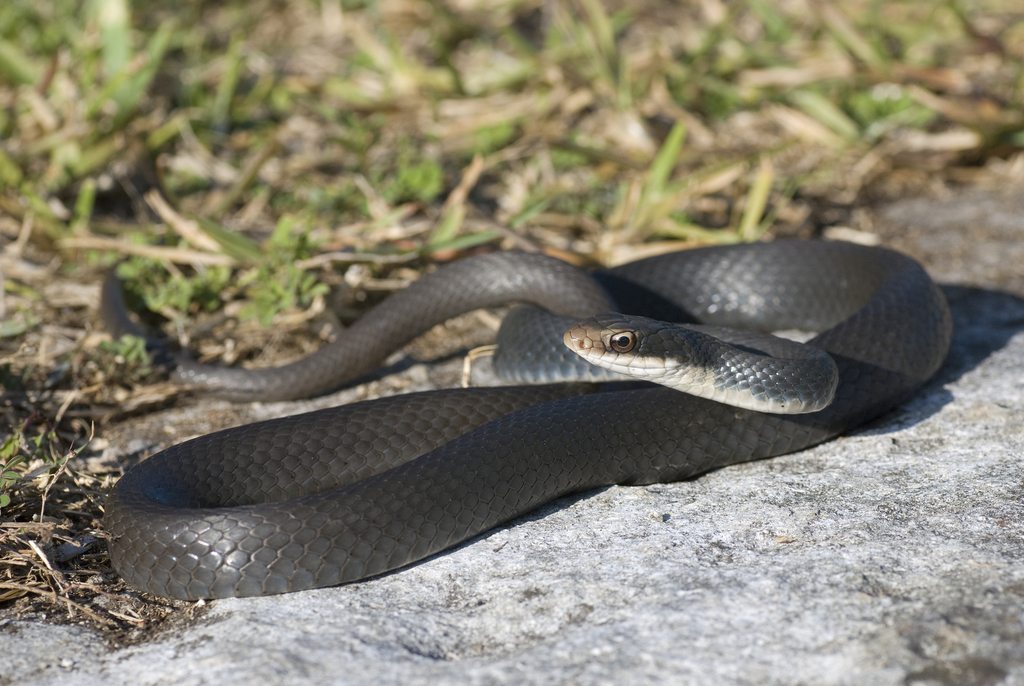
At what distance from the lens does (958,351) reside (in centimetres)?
474

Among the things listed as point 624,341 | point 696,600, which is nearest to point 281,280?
point 624,341

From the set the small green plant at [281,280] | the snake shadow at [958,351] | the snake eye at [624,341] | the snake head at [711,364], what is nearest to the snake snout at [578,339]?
the snake head at [711,364]

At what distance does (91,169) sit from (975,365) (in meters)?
6.09

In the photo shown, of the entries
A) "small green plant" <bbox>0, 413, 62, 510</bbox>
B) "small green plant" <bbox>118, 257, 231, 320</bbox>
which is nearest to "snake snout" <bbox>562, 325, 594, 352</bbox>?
"small green plant" <bbox>0, 413, 62, 510</bbox>

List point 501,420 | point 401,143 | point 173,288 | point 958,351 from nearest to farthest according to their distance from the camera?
point 501,420
point 958,351
point 173,288
point 401,143

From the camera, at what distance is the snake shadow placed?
3.62m

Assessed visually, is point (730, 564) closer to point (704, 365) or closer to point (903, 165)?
point (704, 365)

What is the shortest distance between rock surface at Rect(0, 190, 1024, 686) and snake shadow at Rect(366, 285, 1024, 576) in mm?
42

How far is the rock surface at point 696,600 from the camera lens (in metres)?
2.50

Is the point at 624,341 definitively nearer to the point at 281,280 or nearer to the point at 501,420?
the point at 501,420

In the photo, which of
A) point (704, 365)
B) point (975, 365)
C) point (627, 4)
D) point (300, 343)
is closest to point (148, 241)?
point (300, 343)

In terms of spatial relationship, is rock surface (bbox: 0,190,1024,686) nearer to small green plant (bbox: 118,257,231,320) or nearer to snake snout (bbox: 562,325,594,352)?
snake snout (bbox: 562,325,594,352)

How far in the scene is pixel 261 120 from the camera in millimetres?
7891

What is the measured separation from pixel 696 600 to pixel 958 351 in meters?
2.77
